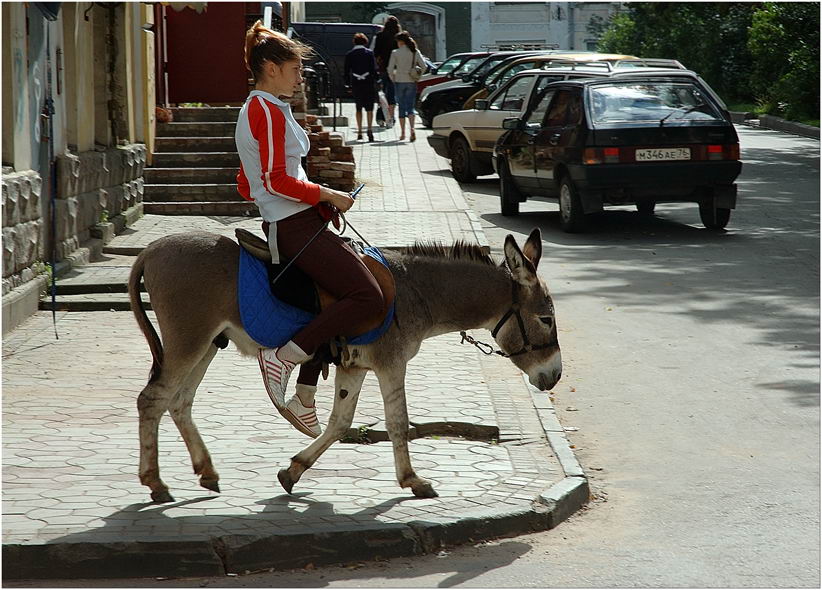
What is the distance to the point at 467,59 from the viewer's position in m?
36.0

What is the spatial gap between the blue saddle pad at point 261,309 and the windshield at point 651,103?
10463 mm

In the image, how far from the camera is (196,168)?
17.7m

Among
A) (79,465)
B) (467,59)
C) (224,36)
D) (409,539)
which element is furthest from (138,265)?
(467,59)

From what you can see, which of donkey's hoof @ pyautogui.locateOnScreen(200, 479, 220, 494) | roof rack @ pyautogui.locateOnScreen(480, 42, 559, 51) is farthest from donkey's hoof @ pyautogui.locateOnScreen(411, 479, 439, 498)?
roof rack @ pyautogui.locateOnScreen(480, 42, 559, 51)

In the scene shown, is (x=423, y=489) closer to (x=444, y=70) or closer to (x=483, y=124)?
(x=483, y=124)

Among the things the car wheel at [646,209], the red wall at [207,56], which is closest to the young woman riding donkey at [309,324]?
the car wheel at [646,209]

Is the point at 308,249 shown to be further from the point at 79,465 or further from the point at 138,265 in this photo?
the point at 79,465

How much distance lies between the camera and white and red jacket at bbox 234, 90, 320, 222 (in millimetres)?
5543

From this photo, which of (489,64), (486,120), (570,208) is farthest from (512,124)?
(489,64)

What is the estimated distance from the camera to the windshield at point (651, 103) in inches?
613

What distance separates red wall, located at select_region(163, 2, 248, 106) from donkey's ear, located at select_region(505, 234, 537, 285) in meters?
16.5

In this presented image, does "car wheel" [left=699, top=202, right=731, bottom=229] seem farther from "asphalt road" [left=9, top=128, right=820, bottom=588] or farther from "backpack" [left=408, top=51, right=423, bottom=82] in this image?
"backpack" [left=408, top=51, right=423, bottom=82]

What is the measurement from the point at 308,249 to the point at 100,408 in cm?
264

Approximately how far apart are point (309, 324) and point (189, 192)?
11827 millimetres
